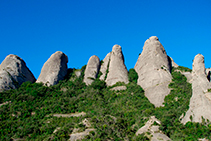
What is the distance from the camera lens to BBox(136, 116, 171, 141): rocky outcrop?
2438 cm

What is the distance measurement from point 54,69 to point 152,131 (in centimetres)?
2688

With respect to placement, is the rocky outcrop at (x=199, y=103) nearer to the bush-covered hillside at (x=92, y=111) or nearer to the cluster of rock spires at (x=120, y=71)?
the cluster of rock spires at (x=120, y=71)

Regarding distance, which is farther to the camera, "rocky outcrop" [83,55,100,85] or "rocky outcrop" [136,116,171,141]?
"rocky outcrop" [83,55,100,85]

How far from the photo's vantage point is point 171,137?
25.7 m

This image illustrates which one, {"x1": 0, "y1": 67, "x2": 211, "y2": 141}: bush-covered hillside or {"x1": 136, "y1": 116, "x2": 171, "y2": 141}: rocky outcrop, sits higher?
{"x1": 0, "y1": 67, "x2": 211, "y2": 141}: bush-covered hillside

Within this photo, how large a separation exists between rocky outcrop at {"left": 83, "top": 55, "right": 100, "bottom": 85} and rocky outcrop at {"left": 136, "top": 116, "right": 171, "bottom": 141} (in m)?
20.3

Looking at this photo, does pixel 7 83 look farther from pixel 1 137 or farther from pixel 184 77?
pixel 184 77

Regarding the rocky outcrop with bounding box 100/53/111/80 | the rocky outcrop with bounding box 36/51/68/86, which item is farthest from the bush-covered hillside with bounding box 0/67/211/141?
the rocky outcrop with bounding box 100/53/111/80

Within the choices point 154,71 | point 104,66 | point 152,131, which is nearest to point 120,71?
point 104,66

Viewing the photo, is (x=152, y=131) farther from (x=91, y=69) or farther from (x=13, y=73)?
(x=13, y=73)

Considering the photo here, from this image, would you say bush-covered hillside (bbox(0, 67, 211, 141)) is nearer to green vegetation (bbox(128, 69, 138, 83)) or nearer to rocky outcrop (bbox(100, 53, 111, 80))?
green vegetation (bbox(128, 69, 138, 83))

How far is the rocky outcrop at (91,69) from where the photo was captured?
4584 cm

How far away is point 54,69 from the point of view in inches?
1825

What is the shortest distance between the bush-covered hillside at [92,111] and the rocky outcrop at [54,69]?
163 cm
